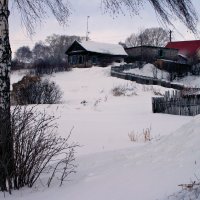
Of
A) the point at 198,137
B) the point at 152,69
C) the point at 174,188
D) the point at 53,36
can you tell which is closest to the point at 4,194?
the point at 174,188

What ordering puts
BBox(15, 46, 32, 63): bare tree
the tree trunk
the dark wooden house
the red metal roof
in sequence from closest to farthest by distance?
1. the tree trunk
2. the dark wooden house
3. the red metal roof
4. BBox(15, 46, 32, 63): bare tree

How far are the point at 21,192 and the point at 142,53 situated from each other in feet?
170

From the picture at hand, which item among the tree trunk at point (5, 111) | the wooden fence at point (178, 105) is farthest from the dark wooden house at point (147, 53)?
the tree trunk at point (5, 111)

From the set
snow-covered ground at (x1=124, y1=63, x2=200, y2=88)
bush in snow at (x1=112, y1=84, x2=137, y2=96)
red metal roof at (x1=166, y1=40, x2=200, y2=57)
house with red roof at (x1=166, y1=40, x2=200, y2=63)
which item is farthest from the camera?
red metal roof at (x1=166, y1=40, x2=200, y2=57)

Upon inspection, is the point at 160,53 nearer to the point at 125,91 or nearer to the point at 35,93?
the point at 125,91

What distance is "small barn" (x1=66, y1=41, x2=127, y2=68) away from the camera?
54.1 meters

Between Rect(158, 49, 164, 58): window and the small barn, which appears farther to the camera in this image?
Rect(158, 49, 164, 58): window

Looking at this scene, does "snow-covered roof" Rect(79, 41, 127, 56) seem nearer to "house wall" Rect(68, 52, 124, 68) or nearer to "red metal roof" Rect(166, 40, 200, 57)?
"house wall" Rect(68, 52, 124, 68)

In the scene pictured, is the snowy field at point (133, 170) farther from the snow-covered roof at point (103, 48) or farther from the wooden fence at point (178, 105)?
the snow-covered roof at point (103, 48)

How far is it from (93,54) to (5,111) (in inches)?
1942

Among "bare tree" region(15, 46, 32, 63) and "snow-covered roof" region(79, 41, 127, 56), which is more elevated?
"bare tree" region(15, 46, 32, 63)

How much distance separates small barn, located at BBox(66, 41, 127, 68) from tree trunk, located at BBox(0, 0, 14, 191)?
46652 mm

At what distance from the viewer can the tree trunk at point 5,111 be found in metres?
5.24

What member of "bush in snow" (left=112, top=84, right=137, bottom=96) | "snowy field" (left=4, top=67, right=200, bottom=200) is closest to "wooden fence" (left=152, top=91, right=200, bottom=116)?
"snowy field" (left=4, top=67, right=200, bottom=200)
